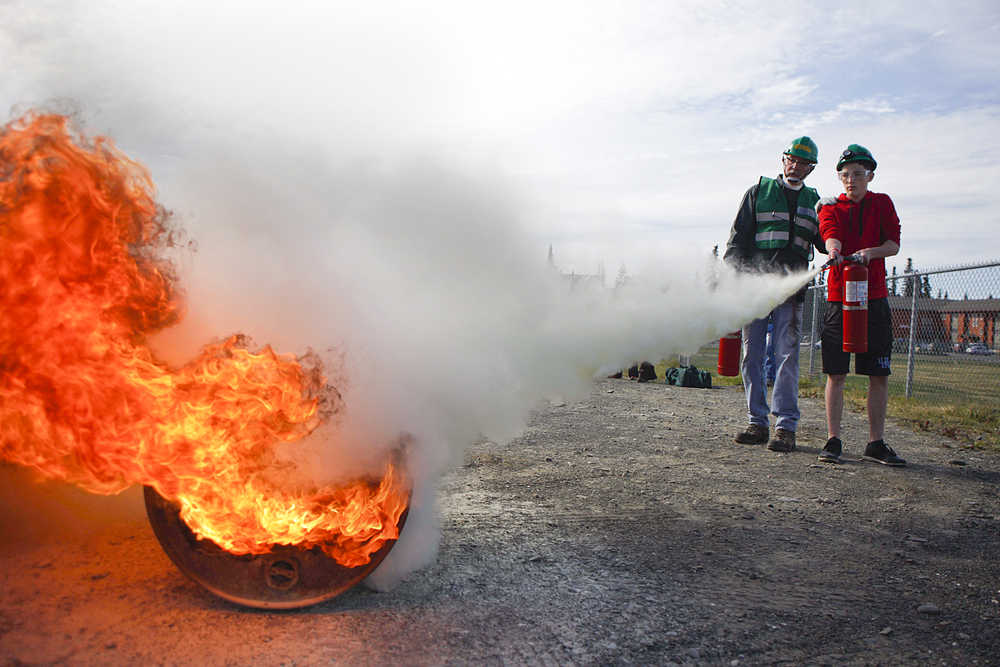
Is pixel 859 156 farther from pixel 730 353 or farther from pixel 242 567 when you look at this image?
pixel 242 567

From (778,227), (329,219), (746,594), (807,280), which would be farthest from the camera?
(778,227)

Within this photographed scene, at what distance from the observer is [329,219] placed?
3.36 meters

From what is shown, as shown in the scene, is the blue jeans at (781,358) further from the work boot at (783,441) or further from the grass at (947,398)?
the grass at (947,398)

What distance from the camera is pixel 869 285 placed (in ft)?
18.2

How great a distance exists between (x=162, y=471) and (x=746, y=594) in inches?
100

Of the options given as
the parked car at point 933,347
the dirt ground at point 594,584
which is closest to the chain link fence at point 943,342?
the parked car at point 933,347

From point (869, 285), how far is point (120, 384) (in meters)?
5.37

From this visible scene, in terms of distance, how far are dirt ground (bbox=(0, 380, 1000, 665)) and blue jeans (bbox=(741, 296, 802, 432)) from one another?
3.53 feet

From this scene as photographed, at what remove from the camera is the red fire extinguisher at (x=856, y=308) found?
5348 mm

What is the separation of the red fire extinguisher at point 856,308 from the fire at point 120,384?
4.19 m

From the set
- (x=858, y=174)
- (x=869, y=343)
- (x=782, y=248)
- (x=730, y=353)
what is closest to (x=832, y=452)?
(x=869, y=343)

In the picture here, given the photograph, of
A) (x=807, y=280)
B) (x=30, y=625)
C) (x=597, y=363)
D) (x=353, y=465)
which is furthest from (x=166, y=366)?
(x=807, y=280)

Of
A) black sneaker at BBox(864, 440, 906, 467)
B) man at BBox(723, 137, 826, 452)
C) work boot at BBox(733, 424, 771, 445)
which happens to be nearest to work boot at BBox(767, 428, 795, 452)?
man at BBox(723, 137, 826, 452)

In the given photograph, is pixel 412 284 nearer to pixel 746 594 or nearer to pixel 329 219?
pixel 329 219
